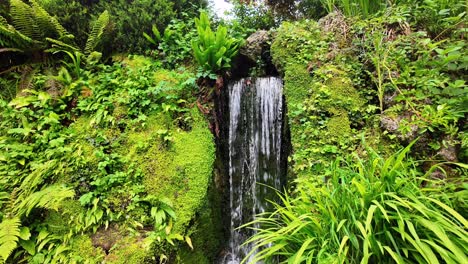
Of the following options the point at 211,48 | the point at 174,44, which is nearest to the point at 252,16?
the point at 174,44

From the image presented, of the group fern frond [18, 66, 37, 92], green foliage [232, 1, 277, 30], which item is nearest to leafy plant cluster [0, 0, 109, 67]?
fern frond [18, 66, 37, 92]

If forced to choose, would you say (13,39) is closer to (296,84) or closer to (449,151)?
(296,84)

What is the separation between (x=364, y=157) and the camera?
8.58 feet

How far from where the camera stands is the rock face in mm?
4344

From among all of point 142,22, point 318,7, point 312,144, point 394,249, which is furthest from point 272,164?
point 318,7

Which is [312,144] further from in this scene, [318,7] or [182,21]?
[318,7]

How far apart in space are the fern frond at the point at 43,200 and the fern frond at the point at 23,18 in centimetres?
260

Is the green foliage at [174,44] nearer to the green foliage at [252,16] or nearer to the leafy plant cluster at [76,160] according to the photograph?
the leafy plant cluster at [76,160]

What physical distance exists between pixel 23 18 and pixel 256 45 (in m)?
3.54

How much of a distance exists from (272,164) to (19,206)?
121 inches

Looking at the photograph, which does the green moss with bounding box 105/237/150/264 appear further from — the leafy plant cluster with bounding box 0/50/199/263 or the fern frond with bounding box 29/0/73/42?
the fern frond with bounding box 29/0/73/42

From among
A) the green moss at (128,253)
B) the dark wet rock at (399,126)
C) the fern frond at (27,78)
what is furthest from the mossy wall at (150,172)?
the dark wet rock at (399,126)

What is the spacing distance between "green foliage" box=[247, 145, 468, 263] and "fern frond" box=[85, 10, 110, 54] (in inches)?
158

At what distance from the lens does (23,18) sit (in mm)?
3713
